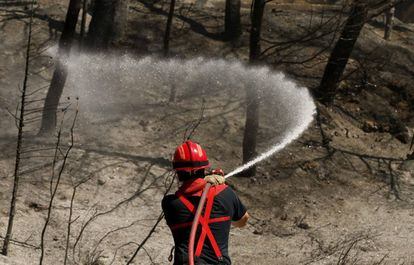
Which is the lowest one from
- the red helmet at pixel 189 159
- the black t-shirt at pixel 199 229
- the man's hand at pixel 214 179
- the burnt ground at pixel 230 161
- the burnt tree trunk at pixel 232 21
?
the burnt ground at pixel 230 161

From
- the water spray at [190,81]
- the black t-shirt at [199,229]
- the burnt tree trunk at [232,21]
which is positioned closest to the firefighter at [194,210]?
the black t-shirt at [199,229]

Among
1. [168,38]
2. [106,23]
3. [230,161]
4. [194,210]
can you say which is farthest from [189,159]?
[106,23]

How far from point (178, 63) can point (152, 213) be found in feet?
20.7

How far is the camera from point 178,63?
645 inches

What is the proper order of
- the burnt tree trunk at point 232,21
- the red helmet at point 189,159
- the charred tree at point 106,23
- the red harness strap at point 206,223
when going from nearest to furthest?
the red harness strap at point 206,223
the red helmet at point 189,159
the charred tree at point 106,23
the burnt tree trunk at point 232,21

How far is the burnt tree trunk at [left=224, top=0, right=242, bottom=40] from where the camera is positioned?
691 inches

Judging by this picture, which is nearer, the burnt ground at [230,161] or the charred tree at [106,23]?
the burnt ground at [230,161]

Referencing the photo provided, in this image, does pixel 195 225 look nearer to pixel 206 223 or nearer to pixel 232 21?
pixel 206 223

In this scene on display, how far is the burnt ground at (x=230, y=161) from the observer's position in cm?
1021

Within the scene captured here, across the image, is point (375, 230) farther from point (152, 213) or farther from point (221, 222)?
point (221, 222)

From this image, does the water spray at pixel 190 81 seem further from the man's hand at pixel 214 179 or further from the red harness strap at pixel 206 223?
the red harness strap at pixel 206 223

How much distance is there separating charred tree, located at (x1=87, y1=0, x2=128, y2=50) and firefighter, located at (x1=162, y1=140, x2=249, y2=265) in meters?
10.9

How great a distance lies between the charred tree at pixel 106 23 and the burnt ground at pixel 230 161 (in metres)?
0.44

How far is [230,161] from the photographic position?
12.8m
